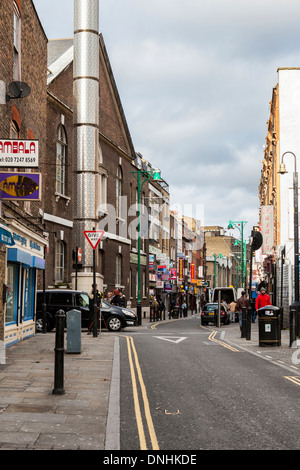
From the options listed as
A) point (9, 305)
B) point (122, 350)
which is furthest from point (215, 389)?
point (9, 305)

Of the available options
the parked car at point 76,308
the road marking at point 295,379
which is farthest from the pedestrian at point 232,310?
the road marking at point 295,379

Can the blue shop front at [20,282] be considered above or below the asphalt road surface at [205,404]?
above

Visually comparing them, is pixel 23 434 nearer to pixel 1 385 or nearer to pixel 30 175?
pixel 1 385

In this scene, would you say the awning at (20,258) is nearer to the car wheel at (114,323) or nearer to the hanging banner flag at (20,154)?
the hanging banner flag at (20,154)

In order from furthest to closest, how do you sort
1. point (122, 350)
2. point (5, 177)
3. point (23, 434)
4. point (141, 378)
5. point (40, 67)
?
point (40, 67) → point (122, 350) → point (5, 177) → point (141, 378) → point (23, 434)

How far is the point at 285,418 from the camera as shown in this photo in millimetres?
7789

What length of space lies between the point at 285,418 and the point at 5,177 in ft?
28.7

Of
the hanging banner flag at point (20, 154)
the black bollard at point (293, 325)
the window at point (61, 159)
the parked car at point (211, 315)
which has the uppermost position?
the window at point (61, 159)

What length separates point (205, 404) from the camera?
28.6 ft

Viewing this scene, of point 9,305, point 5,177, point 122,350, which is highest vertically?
point 5,177

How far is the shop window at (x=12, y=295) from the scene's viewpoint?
16562 millimetres

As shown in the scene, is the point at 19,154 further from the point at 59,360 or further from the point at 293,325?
the point at 293,325

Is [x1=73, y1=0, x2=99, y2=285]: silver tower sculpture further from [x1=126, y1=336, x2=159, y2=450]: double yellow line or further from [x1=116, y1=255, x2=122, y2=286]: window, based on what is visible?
[x1=126, y1=336, x2=159, y2=450]: double yellow line

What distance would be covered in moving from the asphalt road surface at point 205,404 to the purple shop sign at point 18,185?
180 inches
